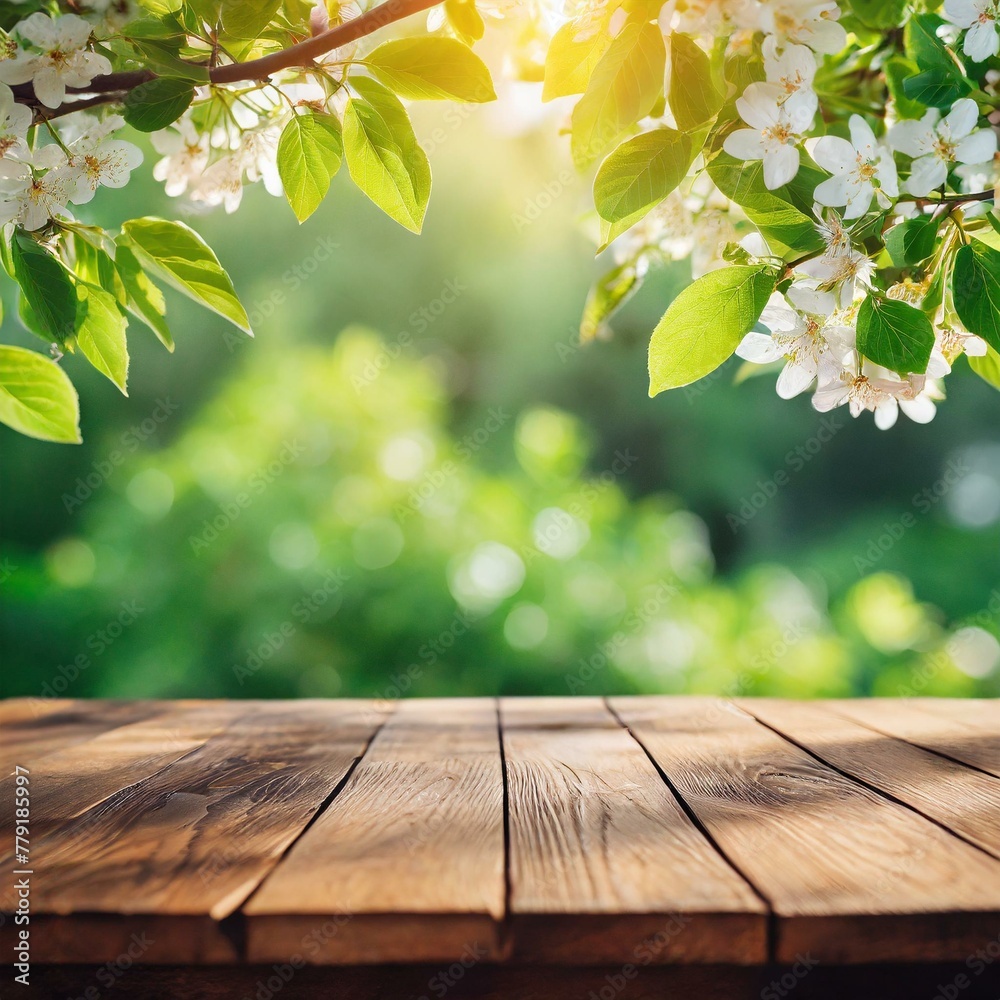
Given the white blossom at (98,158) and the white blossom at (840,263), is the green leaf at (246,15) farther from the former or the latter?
the white blossom at (840,263)

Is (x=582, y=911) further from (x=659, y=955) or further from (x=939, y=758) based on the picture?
(x=939, y=758)

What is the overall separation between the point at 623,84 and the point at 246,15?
225mm

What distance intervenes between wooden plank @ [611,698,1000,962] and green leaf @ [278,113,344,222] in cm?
50

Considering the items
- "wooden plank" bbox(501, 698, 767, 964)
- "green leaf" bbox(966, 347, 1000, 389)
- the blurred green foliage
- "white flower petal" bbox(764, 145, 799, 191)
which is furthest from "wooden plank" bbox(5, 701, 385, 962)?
the blurred green foliage

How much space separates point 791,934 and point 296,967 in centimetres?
25

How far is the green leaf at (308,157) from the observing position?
0.54m

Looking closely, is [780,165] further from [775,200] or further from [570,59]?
[570,59]

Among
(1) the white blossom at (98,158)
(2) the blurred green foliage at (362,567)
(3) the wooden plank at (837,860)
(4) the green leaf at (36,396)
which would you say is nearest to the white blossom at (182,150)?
(1) the white blossom at (98,158)

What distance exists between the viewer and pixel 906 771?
2.10 ft

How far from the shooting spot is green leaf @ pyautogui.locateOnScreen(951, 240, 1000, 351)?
1.60ft

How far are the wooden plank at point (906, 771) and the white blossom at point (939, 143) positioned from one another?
1.33 ft

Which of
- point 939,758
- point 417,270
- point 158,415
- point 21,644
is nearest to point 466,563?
point 21,644

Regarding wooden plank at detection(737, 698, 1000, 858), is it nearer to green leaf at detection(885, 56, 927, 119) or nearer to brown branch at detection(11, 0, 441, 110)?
green leaf at detection(885, 56, 927, 119)

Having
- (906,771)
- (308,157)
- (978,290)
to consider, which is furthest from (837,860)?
(308,157)
